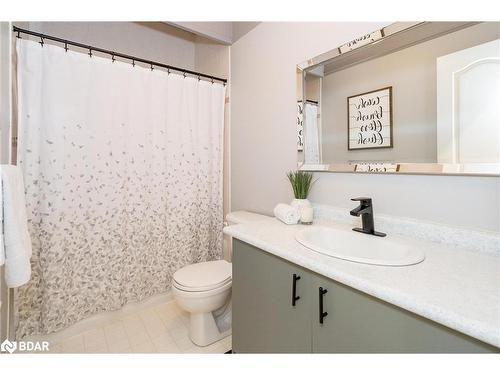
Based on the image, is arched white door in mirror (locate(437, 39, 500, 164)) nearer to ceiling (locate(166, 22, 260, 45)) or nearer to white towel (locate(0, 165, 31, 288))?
ceiling (locate(166, 22, 260, 45))

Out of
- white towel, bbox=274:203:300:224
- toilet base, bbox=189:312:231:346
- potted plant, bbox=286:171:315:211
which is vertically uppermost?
potted plant, bbox=286:171:315:211

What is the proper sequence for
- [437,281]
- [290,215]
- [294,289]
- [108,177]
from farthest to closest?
[108,177] < [290,215] < [294,289] < [437,281]

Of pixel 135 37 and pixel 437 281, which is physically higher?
pixel 135 37

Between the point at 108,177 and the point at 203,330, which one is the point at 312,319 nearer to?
the point at 203,330

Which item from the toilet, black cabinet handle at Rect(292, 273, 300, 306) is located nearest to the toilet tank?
the toilet

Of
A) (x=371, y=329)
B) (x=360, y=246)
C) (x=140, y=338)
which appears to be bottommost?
(x=140, y=338)

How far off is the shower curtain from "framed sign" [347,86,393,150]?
48.0 inches

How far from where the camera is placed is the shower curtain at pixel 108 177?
4.93 feet

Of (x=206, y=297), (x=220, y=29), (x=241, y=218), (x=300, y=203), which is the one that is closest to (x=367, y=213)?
(x=300, y=203)

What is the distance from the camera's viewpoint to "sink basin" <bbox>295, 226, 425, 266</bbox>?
0.90 metres

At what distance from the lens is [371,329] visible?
0.77m

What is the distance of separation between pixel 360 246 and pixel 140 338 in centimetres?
157
